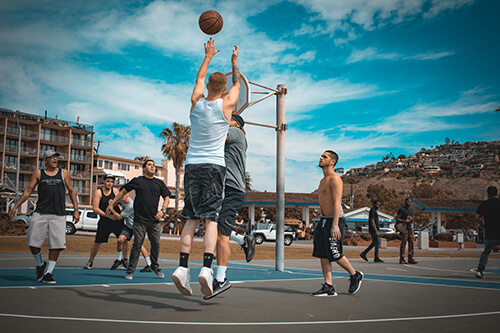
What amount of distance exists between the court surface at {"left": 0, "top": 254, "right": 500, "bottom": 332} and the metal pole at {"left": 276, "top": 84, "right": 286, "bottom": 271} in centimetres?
222

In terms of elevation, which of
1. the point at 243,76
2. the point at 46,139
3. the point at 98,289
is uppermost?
the point at 46,139

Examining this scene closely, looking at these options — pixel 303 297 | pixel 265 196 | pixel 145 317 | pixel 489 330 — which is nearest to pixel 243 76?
pixel 303 297

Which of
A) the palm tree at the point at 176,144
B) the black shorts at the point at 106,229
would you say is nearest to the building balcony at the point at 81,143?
the palm tree at the point at 176,144

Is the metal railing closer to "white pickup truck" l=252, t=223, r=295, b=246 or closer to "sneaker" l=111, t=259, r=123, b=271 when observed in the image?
"white pickup truck" l=252, t=223, r=295, b=246

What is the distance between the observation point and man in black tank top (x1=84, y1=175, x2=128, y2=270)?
922 cm

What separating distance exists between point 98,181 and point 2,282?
7434 cm

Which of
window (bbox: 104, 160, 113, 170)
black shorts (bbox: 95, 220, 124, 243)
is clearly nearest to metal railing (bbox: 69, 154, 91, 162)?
window (bbox: 104, 160, 113, 170)

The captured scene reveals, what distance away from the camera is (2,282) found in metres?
6.52

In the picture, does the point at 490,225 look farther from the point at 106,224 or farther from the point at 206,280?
the point at 106,224

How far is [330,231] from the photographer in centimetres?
653

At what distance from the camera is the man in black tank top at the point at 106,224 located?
363 inches

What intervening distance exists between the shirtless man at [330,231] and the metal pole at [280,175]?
124 inches

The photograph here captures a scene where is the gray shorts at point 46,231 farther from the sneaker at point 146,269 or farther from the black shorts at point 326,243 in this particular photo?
the black shorts at point 326,243

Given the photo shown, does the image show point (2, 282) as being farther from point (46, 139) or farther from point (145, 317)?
point (46, 139)
